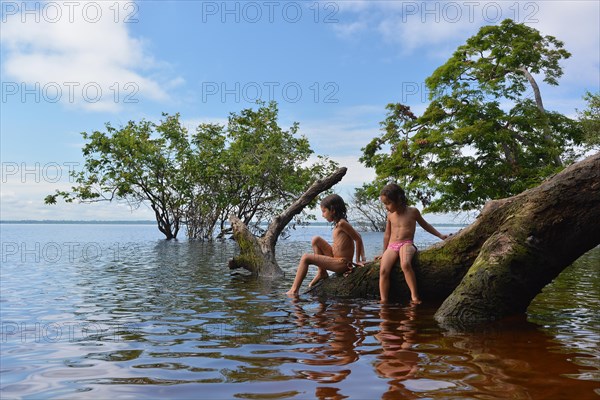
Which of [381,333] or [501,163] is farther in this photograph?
[501,163]

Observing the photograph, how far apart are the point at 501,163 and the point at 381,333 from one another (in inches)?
991

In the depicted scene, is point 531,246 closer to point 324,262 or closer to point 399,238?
point 399,238

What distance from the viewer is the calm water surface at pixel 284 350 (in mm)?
3658

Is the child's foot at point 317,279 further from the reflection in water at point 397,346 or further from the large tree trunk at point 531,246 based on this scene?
the large tree trunk at point 531,246

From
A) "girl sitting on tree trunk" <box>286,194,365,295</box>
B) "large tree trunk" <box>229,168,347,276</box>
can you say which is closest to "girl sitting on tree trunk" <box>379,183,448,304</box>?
"girl sitting on tree trunk" <box>286,194,365,295</box>

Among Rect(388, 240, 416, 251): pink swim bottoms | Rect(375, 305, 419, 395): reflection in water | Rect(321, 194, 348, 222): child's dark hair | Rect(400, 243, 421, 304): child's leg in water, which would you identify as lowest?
Rect(375, 305, 419, 395): reflection in water

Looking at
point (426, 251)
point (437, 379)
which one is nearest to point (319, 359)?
point (437, 379)

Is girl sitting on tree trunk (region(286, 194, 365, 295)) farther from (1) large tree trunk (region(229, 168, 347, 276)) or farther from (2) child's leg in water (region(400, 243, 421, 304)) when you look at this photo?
(1) large tree trunk (region(229, 168, 347, 276))

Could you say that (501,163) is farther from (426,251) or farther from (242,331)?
(242,331)

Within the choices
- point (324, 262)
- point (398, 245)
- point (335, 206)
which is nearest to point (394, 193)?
point (398, 245)

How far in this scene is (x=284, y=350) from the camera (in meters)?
4.87

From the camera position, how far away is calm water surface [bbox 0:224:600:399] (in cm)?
366

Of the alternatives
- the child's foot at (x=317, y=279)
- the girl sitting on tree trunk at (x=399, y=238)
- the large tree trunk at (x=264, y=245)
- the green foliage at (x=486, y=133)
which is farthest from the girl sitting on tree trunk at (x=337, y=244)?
the green foliage at (x=486, y=133)

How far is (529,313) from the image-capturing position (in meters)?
7.28
